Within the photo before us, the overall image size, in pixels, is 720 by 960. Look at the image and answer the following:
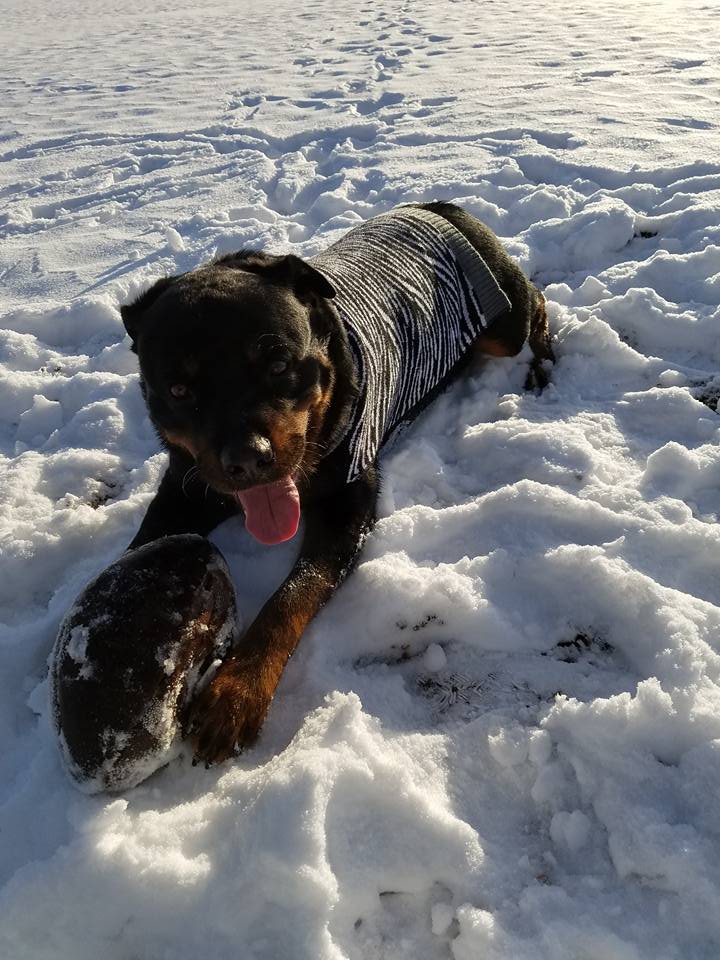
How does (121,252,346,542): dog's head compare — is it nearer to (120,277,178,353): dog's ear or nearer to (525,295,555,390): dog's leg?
(120,277,178,353): dog's ear

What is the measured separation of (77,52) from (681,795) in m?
17.7

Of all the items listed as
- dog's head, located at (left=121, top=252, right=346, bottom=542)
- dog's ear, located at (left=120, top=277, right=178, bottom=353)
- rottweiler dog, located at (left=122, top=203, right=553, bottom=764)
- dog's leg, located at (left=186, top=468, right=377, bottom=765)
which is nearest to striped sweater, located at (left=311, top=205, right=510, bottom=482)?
rottweiler dog, located at (left=122, top=203, right=553, bottom=764)

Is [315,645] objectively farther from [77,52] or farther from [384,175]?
[77,52]

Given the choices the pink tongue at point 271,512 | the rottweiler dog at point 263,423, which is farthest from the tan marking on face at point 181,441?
the pink tongue at point 271,512

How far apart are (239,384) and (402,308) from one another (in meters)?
1.27

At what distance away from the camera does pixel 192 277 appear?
2654 millimetres

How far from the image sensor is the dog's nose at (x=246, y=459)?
2.22 metres

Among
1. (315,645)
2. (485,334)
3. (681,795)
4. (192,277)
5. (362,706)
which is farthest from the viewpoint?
(485,334)

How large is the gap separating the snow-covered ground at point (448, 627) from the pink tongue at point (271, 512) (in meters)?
0.31

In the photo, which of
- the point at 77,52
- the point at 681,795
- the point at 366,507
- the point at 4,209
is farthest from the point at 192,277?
the point at 77,52

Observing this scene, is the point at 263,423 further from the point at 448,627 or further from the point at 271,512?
the point at 448,627

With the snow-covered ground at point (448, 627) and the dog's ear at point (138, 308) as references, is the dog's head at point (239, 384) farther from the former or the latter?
the snow-covered ground at point (448, 627)

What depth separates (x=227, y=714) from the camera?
1.97 metres

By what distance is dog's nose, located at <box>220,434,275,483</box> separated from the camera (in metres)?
2.22
